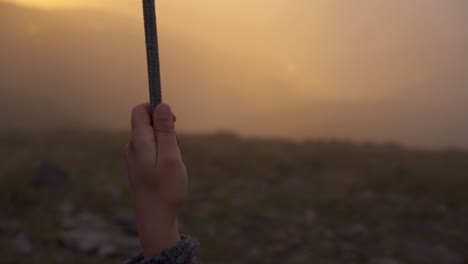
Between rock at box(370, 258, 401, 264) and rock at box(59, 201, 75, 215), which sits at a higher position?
rock at box(59, 201, 75, 215)

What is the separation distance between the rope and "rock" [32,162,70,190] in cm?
561

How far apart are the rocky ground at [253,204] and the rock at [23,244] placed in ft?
0.05

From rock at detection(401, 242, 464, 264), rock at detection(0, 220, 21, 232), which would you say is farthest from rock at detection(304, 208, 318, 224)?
rock at detection(0, 220, 21, 232)

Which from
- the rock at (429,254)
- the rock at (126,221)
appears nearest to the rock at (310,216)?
the rock at (429,254)

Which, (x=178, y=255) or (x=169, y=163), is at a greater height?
(x=169, y=163)

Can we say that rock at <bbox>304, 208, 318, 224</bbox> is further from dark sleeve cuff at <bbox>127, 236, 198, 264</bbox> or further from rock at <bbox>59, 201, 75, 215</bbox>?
dark sleeve cuff at <bbox>127, 236, 198, 264</bbox>

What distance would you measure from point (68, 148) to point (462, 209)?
4991mm

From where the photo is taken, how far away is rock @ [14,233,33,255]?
481 cm

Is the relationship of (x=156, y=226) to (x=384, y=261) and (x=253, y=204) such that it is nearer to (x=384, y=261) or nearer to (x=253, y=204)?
(x=384, y=261)

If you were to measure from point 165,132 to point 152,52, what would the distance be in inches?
5.7

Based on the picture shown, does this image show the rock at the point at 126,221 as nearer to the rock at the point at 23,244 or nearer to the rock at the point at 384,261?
the rock at the point at 23,244

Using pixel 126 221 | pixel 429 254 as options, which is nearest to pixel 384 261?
pixel 429 254

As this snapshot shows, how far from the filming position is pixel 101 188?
21.0 feet

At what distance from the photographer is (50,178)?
6.46 metres
